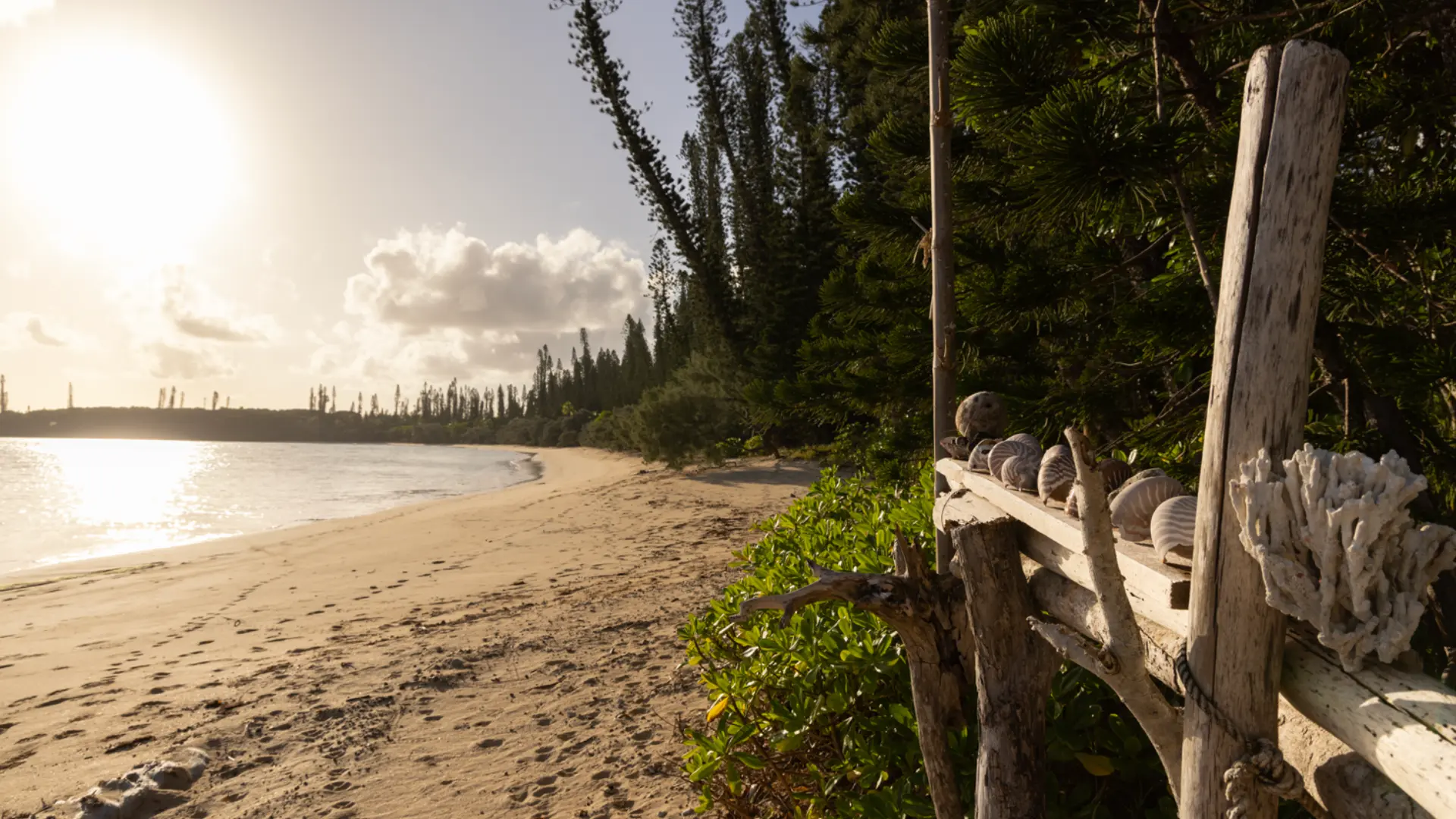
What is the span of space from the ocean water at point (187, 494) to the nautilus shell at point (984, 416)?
16045 mm

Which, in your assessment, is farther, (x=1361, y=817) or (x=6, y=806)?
(x=6, y=806)

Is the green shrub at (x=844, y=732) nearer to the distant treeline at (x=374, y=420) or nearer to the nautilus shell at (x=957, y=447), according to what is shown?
the nautilus shell at (x=957, y=447)

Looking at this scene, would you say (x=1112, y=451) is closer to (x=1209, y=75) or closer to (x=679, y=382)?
(x=1209, y=75)

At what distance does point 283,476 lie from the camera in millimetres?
33188

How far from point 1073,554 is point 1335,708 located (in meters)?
0.71

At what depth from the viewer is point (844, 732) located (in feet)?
9.20

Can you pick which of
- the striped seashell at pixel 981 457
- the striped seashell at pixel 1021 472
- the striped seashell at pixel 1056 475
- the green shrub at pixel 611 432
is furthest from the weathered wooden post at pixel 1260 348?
the green shrub at pixel 611 432

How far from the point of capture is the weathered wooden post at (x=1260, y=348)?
123 centimetres

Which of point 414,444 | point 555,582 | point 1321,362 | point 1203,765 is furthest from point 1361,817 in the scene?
point 414,444

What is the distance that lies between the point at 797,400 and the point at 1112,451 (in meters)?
2.49

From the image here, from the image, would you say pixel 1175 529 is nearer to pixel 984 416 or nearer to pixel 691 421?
pixel 984 416

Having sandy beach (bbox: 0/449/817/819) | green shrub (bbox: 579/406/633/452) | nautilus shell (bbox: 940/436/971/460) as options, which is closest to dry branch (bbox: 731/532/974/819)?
nautilus shell (bbox: 940/436/971/460)

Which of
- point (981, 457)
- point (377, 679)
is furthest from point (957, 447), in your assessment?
point (377, 679)

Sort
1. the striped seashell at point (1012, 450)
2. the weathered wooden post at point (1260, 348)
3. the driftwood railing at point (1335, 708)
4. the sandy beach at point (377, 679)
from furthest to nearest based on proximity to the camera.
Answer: the sandy beach at point (377, 679) < the striped seashell at point (1012, 450) < the weathered wooden post at point (1260, 348) < the driftwood railing at point (1335, 708)
